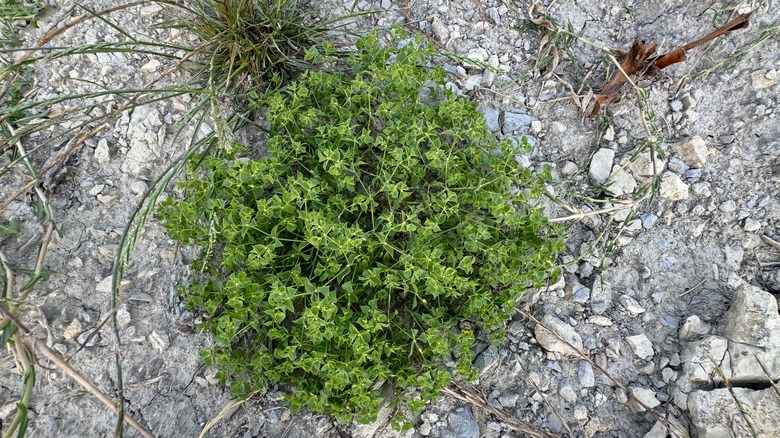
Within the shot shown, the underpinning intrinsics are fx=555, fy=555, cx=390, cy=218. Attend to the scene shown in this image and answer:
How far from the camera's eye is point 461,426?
2.41 m

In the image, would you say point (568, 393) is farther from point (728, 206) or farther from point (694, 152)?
point (694, 152)

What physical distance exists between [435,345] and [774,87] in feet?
7.10

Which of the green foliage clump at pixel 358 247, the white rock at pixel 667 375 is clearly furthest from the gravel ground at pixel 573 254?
the green foliage clump at pixel 358 247

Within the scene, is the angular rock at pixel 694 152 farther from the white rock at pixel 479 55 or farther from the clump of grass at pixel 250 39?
the clump of grass at pixel 250 39

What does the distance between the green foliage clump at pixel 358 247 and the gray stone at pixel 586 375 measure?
16.0 inches

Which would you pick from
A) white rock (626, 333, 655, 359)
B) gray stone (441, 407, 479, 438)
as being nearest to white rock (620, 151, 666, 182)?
white rock (626, 333, 655, 359)

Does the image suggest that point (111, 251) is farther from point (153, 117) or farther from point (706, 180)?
point (706, 180)

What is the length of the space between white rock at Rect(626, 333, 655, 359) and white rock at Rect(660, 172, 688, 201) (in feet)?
2.40

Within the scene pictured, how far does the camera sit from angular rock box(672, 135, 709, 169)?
2.79 metres

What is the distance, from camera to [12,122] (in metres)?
2.56

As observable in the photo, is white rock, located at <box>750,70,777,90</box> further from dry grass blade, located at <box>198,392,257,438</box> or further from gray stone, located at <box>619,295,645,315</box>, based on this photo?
dry grass blade, located at <box>198,392,257,438</box>

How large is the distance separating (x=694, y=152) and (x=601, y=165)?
0.45 metres

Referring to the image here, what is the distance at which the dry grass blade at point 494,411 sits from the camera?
93.4 inches

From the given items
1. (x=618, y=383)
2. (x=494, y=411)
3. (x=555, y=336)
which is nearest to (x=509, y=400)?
(x=494, y=411)
